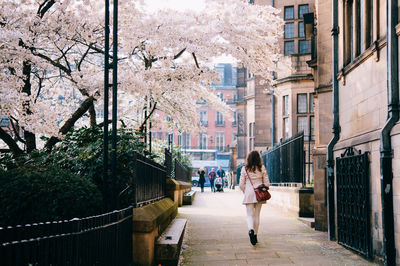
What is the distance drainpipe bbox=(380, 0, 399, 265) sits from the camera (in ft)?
22.5

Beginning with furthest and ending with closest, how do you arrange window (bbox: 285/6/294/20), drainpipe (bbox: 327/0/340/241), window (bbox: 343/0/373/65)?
window (bbox: 285/6/294/20), drainpipe (bbox: 327/0/340/241), window (bbox: 343/0/373/65)

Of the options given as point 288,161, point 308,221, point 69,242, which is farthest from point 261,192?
point 288,161

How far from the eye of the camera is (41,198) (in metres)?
6.06

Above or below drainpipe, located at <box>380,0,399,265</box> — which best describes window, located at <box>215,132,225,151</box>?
above

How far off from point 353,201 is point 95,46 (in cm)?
955

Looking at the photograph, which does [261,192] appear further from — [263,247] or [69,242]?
[69,242]

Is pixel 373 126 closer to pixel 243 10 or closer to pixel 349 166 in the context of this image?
pixel 349 166

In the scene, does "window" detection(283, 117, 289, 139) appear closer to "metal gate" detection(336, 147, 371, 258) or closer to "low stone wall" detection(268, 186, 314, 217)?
"low stone wall" detection(268, 186, 314, 217)

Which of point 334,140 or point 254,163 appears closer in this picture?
point 254,163

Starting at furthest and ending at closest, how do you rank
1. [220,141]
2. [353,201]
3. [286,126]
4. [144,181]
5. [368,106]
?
[220,141] < [286,126] < [353,201] < [368,106] < [144,181]

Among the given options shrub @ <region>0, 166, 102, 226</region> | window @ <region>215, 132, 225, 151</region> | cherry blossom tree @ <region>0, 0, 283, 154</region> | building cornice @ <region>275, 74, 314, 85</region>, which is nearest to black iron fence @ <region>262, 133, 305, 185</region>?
cherry blossom tree @ <region>0, 0, 283, 154</region>

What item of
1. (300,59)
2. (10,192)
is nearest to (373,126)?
(10,192)

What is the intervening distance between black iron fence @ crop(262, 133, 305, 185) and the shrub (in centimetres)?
799

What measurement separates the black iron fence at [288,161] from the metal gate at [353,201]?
4.08 metres
